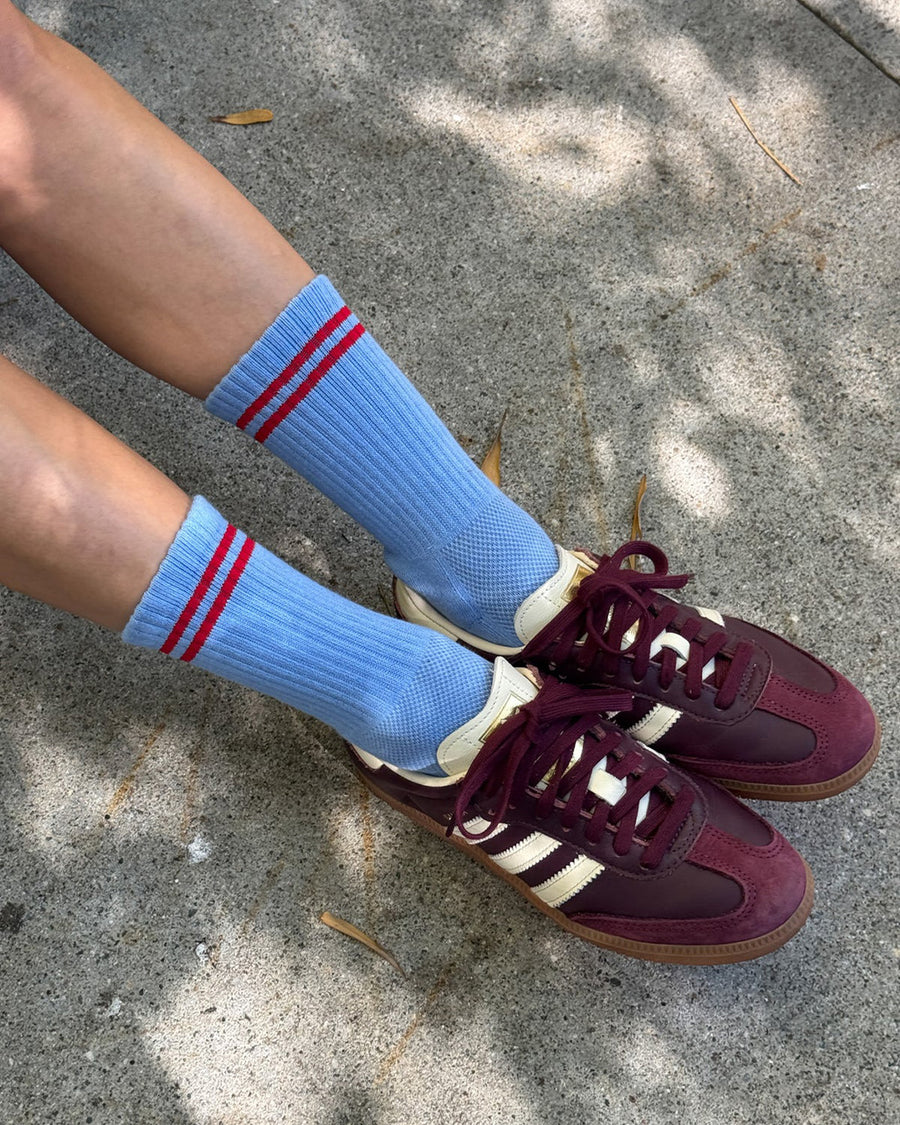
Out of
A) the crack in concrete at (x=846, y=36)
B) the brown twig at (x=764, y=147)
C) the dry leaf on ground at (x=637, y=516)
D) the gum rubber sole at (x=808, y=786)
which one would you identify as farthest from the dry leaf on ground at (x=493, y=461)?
the crack in concrete at (x=846, y=36)

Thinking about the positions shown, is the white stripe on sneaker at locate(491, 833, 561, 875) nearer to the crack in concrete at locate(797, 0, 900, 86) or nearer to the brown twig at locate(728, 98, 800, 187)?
the brown twig at locate(728, 98, 800, 187)

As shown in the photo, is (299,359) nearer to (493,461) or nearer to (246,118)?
(493,461)

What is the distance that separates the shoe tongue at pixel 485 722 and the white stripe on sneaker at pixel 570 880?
23 cm

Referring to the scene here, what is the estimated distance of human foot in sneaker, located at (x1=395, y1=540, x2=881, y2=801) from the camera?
53.8 inches

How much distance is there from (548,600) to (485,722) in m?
0.22

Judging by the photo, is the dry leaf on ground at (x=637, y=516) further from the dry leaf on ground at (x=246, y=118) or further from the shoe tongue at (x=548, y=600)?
the dry leaf on ground at (x=246, y=118)

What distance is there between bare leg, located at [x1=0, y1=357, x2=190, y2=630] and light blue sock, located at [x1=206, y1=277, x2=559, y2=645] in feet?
0.76

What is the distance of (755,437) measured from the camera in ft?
5.66

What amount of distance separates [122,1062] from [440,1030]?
495 millimetres

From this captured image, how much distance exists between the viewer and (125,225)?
1.17 metres

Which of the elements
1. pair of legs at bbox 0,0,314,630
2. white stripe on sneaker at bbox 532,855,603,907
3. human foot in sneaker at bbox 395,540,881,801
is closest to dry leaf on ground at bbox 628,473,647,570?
human foot in sneaker at bbox 395,540,881,801

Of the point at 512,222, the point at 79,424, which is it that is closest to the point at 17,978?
the point at 79,424

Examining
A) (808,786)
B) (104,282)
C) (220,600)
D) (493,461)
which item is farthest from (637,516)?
(104,282)

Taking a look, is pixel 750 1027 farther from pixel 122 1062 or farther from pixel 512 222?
pixel 512 222
